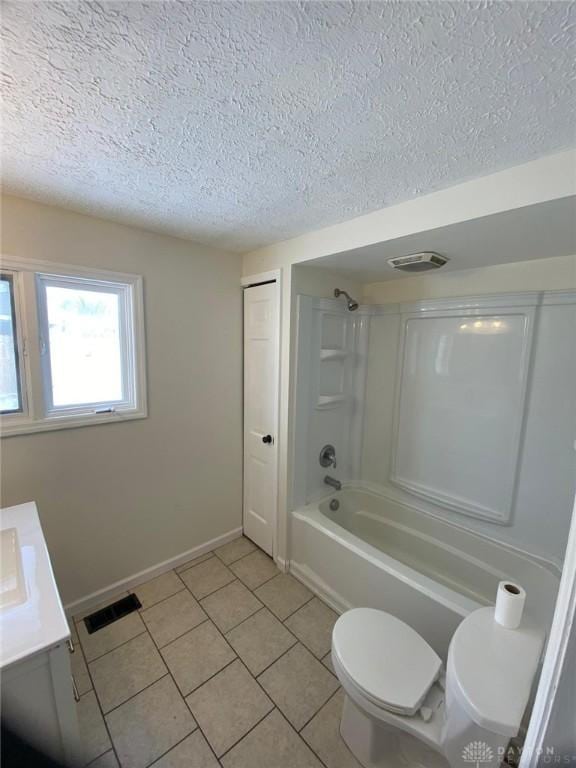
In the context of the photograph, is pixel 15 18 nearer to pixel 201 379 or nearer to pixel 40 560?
pixel 40 560

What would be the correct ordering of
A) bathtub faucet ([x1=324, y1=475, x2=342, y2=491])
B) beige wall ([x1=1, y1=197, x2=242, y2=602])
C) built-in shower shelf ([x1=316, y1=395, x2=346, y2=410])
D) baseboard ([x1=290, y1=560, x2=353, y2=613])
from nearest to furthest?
beige wall ([x1=1, y1=197, x2=242, y2=602]), baseboard ([x1=290, y1=560, x2=353, y2=613]), built-in shower shelf ([x1=316, y1=395, x2=346, y2=410]), bathtub faucet ([x1=324, y1=475, x2=342, y2=491])

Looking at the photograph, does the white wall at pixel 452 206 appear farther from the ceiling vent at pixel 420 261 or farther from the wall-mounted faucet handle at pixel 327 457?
the wall-mounted faucet handle at pixel 327 457

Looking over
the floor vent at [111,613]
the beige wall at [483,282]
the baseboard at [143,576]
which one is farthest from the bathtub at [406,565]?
the beige wall at [483,282]

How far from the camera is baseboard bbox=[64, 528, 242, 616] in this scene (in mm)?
1816

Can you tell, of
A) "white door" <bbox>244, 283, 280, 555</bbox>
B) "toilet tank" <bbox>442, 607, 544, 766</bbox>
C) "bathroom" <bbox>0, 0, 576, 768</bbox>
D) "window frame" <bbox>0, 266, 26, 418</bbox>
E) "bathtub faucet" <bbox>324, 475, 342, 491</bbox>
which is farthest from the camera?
"bathtub faucet" <bbox>324, 475, 342, 491</bbox>

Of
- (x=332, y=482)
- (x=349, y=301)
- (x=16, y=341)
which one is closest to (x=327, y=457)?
(x=332, y=482)

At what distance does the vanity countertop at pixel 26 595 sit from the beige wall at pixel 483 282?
2.48 metres

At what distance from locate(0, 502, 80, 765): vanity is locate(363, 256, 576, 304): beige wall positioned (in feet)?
8.20

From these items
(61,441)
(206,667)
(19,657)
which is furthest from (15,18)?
(206,667)

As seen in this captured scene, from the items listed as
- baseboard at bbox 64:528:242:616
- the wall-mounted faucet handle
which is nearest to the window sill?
baseboard at bbox 64:528:242:616

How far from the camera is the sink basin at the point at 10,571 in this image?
98 cm

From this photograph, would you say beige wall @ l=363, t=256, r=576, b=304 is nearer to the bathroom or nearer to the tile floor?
the bathroom

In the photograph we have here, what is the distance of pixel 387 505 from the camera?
2432mm

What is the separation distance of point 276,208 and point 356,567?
6.63 ft
